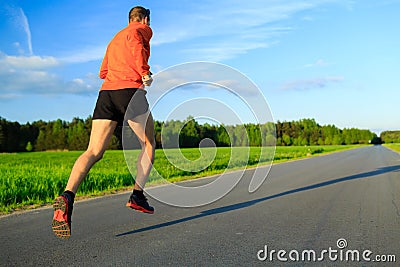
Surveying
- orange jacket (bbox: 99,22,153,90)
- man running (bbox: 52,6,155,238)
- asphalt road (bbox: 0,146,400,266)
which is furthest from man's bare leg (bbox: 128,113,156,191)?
asphalt road (bbox: 0,146,400,266)

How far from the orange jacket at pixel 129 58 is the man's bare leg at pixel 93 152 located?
392 mm

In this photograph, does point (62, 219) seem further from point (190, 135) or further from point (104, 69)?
point (190, 135)

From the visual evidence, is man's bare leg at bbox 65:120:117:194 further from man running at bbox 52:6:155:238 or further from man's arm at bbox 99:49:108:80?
man's arm at bbox 99:49:108:80

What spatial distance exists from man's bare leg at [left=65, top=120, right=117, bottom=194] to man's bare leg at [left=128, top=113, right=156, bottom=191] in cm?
26

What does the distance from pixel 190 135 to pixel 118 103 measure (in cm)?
190

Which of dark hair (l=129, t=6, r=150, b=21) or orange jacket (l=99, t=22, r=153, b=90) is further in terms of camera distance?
dark hair (l=129, t=6, r=150, b=21)

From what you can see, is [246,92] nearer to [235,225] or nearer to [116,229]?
[235,225]

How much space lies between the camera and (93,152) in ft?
13.0

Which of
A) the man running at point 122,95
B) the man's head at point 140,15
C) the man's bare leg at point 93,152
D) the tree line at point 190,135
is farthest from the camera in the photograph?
the tree line at point 190,135

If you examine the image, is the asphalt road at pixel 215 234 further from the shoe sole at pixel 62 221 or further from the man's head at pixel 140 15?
the man's head at pixel 140 15

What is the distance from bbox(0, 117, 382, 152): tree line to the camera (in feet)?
18.6

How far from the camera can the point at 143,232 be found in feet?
14.3

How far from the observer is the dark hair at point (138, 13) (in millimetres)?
4375

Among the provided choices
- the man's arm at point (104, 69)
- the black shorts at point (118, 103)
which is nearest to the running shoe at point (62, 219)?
the black shorts at point (118, 103)
